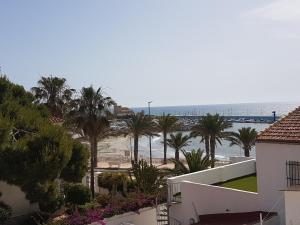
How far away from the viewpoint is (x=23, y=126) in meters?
20.5

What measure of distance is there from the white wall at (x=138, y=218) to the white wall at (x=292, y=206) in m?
7.79

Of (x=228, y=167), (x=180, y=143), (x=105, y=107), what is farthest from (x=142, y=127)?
(x=228, y=167)

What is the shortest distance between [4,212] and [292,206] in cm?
1116

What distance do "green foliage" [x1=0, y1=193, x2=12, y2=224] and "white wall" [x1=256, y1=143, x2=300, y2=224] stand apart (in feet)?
32.9

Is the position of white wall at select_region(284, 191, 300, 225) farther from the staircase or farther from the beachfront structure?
the staircase

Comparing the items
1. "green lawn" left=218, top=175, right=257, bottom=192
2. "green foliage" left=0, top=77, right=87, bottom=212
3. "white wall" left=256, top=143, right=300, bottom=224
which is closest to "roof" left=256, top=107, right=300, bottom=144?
"white wall" left=256, top=143, right=300, bottom=224

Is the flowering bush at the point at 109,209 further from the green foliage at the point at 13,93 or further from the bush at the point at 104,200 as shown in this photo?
the green foliage at the point at 13,93

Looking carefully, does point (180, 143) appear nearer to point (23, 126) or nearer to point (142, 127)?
point (142, 127)

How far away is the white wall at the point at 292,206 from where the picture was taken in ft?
44.6

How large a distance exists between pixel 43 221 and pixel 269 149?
9780 mm

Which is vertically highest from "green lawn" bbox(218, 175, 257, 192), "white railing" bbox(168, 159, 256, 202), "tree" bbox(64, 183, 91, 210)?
"white railing" bbox(168, 159, 256, 202)

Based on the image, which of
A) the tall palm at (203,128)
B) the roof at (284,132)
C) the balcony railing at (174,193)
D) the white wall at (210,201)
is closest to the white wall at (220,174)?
the balcony railing at (174,193)

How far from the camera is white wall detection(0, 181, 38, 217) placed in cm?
2025

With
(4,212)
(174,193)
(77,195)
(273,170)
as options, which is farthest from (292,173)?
(4,212)
